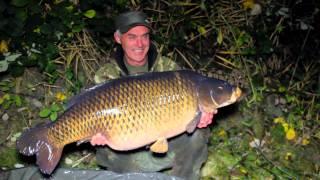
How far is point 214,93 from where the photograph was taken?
2510 millimetres

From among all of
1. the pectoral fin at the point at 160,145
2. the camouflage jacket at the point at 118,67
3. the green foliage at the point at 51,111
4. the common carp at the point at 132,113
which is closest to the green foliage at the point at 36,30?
the green foliage at the point at 51,111

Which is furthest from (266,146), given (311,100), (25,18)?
(25,18)

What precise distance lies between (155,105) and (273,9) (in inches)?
87.7

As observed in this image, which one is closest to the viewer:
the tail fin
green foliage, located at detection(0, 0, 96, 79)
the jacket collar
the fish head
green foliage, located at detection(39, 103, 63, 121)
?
the tail fin

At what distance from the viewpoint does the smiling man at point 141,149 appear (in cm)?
282

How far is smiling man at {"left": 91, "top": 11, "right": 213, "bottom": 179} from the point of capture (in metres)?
2.82

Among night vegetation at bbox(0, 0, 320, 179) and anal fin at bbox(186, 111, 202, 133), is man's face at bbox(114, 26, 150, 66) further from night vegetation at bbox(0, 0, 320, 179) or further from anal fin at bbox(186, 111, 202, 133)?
night vegetation at bbox(0, 0, 320, 179)

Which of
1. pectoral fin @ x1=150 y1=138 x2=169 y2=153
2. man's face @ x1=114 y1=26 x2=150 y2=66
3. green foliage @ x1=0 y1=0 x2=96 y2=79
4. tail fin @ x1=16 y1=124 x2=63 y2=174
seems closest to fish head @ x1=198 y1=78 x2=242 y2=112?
pectoral fin @ x1=150 y1=138 x2=169 y2=153

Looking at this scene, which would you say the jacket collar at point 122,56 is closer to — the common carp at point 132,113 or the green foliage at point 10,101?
the common carp at point 132,113

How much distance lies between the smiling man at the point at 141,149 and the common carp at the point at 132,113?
0.37 m

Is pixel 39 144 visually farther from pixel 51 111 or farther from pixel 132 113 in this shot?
pixel 51 111

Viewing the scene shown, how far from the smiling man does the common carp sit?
A: 0.37 meters

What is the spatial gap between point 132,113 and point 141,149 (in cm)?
57

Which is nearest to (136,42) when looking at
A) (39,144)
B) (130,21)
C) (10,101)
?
(130,21)
